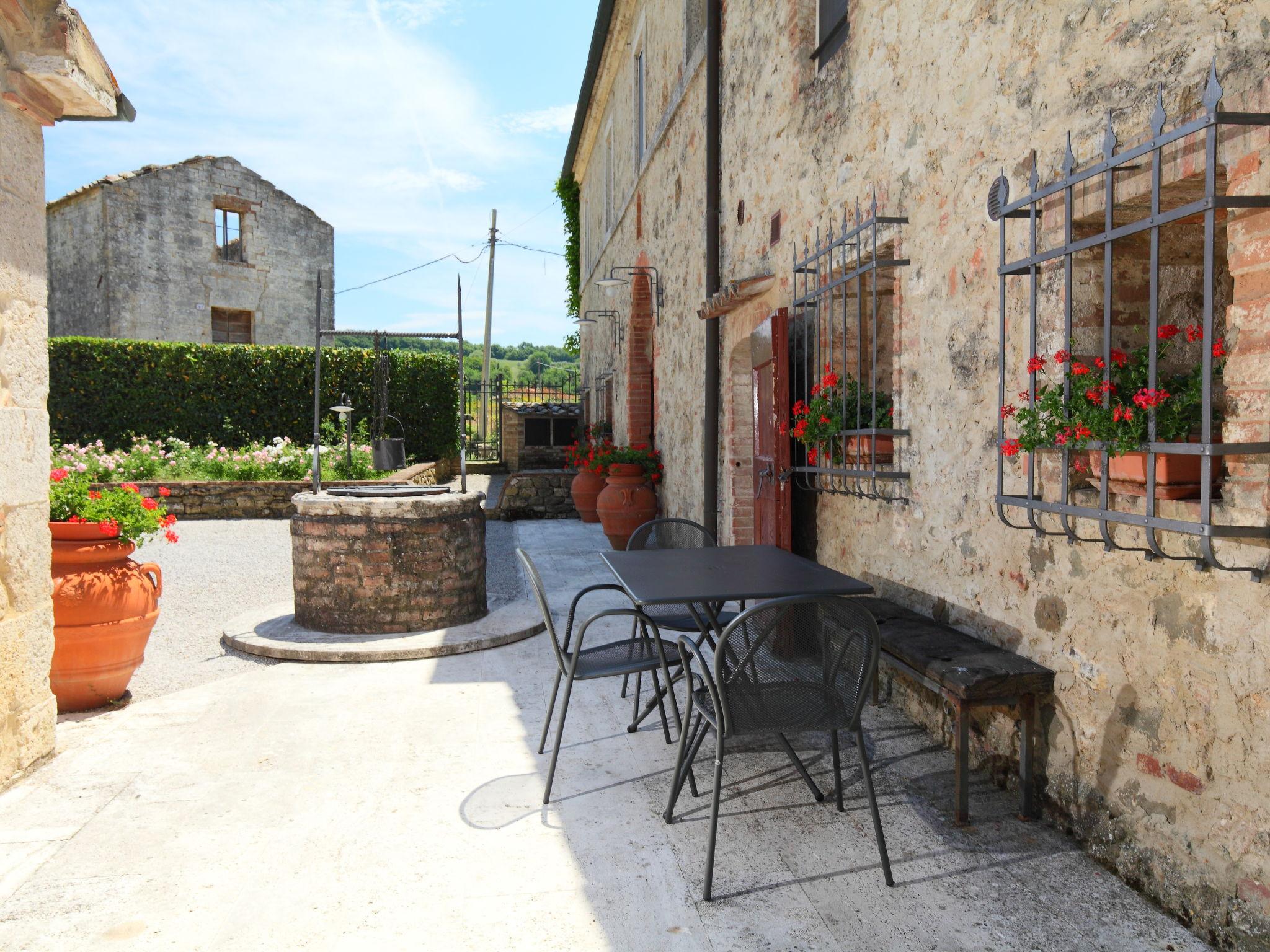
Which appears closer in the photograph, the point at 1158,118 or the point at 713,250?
the point at 1158,118

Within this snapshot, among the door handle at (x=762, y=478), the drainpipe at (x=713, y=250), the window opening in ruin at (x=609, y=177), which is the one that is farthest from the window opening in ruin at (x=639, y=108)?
the door handle at (x=762, y=478)

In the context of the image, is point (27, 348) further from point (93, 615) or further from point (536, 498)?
point (536, 498)

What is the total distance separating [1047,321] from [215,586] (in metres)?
6.50

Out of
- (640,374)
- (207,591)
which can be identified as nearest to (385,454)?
(640,374)

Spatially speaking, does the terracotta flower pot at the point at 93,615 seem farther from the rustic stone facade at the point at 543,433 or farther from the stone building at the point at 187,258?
the stone building at the point at 187,258

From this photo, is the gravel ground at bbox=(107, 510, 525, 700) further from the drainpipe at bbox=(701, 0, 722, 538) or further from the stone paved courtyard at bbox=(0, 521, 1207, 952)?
the drainpipe at bbox=(701, 0, 722, 538)

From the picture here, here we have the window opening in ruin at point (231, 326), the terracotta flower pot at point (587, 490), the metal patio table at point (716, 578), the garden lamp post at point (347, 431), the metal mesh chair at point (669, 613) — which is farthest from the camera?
the window opening in ruin at point (231, 326)

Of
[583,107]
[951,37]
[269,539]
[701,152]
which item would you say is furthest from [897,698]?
[583,107]

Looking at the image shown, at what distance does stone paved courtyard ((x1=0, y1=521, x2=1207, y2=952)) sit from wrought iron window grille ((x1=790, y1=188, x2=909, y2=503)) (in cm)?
114

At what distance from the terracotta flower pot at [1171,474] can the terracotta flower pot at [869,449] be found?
1.53 meters

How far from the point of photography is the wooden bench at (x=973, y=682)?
263 cm

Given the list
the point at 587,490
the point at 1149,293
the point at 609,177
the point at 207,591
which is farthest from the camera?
the point at 609,177

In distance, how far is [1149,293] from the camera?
2434 mm

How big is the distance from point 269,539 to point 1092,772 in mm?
8858
